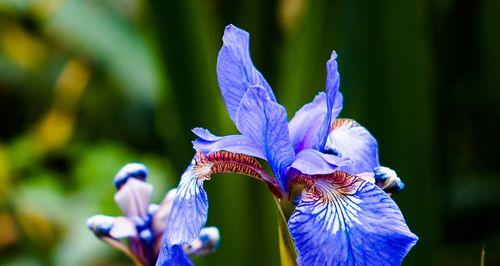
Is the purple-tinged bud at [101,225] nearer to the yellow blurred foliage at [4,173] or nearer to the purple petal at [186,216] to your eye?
the purple petal at [186,216]

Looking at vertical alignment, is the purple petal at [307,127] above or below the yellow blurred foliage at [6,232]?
above

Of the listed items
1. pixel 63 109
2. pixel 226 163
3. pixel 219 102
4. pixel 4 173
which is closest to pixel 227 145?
pixel 226 163

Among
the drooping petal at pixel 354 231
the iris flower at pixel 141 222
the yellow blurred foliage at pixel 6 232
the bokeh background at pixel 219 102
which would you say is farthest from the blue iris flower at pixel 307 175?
the yellow blurred foliage at pixel 6 232

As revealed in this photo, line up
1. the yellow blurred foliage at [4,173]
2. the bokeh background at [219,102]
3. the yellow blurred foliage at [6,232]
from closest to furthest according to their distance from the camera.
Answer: the bokeh background at [219,102]
the yellow blurred foliage at [4,173]
the yellow blurred foliage at [6,232]

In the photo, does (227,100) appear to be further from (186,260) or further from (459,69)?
(459,69)

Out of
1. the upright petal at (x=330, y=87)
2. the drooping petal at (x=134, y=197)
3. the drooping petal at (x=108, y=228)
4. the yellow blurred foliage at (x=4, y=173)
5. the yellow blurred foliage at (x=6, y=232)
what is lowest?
the yellow blurred foliage at (x=6, y=232)

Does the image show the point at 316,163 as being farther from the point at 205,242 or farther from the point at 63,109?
the point at 63,109

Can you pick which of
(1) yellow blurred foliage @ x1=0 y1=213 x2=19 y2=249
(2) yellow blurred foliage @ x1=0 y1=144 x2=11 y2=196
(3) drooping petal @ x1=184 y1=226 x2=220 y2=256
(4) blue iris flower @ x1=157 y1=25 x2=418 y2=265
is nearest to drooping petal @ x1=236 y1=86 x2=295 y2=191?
(4) blue iris flower @ x1=157 y1=25 x2=418 y2=265
